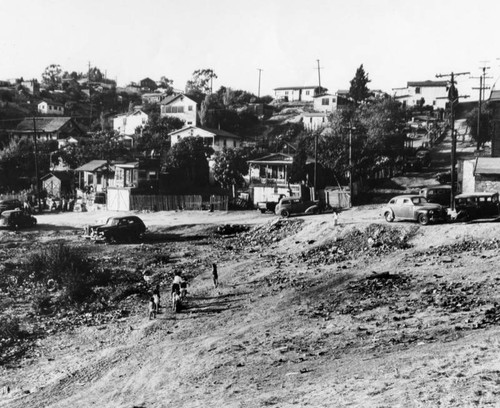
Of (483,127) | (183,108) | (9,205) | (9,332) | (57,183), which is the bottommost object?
(9,332)

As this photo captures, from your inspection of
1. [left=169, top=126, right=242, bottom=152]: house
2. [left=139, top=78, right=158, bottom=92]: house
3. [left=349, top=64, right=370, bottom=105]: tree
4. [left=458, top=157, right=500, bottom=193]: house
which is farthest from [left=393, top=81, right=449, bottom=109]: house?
[left=139, top=78, right=158, bottom=92]: house

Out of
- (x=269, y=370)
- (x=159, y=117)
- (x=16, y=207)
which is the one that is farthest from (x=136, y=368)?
(x=159, y=117)

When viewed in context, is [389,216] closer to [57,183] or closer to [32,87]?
[57,183]

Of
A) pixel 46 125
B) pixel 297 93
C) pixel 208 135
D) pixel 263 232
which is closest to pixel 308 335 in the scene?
pixel 263 232

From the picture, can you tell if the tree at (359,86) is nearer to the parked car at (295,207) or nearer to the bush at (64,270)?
the parked car at (295,207)

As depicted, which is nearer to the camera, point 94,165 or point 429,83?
point 94,165

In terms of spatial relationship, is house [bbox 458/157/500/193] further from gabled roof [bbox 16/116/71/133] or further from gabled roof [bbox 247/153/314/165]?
gabled roof [bbox 16/116/71/133]

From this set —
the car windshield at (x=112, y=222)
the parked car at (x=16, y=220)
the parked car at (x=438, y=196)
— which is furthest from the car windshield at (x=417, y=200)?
the parked car at (x=16, y=220)
